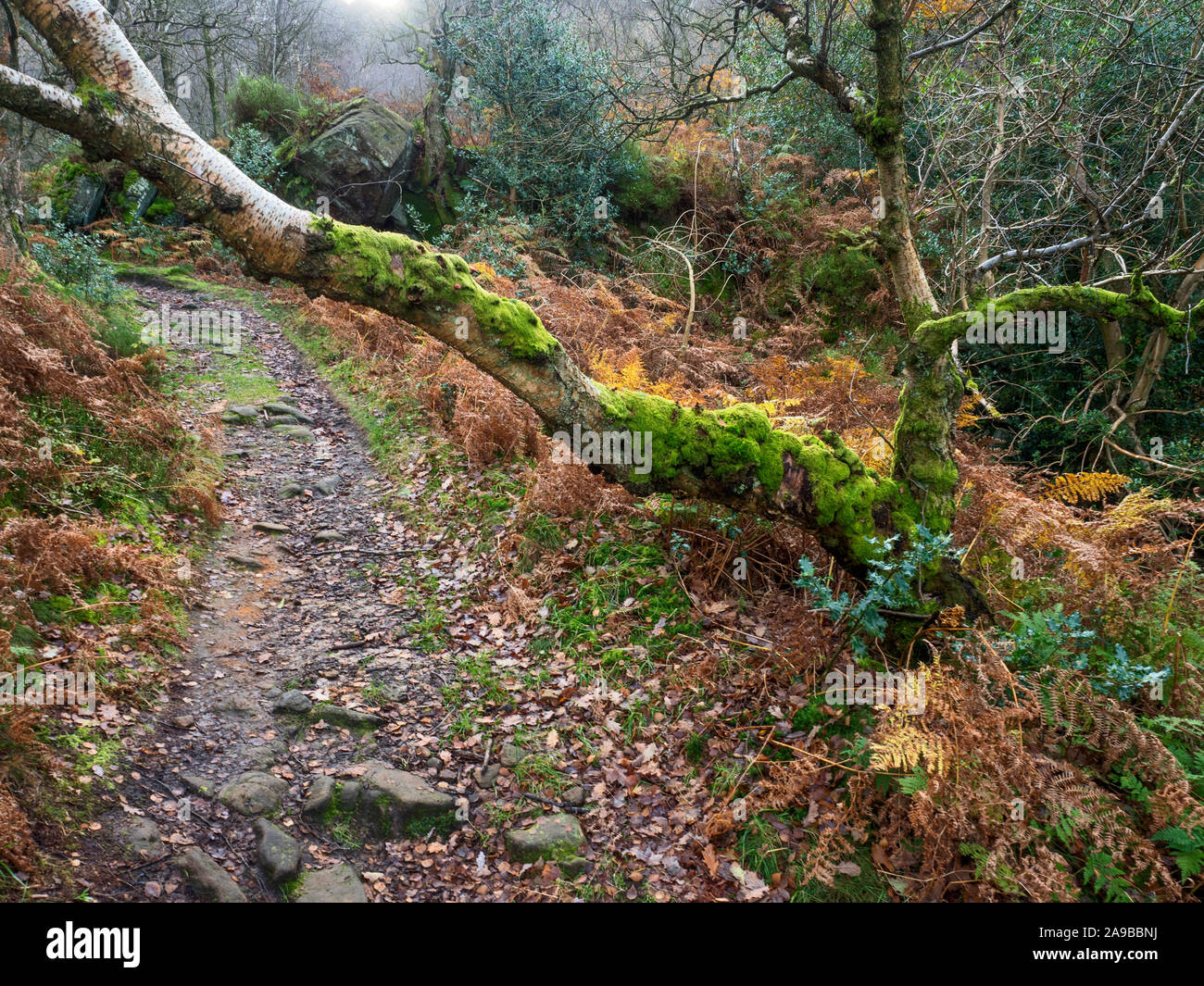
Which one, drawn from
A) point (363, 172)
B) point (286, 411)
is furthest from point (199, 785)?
point (363, 172)

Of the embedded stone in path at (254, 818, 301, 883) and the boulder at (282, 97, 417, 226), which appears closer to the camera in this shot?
the embedded stone in path at (254, 818, 301, 883)

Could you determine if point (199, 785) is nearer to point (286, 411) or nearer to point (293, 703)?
point (293, 703)

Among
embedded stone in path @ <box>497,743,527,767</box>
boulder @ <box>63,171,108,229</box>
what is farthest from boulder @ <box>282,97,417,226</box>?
embedded stone in path @ <box>497,743,527,767</box>

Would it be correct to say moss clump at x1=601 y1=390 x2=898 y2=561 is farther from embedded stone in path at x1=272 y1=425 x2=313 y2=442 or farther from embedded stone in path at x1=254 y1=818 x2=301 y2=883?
embedded stone in path at x1=272 y1=425 x2=313 y2=442

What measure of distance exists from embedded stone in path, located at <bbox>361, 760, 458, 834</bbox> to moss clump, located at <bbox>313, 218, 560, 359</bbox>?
9.32 ft

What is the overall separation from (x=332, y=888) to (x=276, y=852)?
37 cm

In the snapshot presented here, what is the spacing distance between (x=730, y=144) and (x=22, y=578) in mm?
12718

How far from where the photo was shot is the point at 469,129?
50.0ft

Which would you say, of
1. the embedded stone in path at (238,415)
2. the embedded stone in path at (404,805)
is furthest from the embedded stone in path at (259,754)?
the embedded stone in path at (238,415)

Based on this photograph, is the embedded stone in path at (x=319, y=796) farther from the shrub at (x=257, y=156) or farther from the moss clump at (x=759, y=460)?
the shrub at (x=257, y=156)

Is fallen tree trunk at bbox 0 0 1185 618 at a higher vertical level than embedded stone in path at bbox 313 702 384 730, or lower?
higher

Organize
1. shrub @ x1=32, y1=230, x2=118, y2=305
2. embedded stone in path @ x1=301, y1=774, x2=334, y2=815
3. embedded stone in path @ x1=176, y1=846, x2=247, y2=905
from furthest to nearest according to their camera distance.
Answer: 1. shrub @ x1=32, y1=230, x2=118, y2=305
2. embedded stone in path @ x1=301, y1=774, x2=334, y2=815
3. embedded stone in path @ x1=176, y1=846, x2=247, y2=905

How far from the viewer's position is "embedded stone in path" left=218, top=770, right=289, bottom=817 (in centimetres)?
405

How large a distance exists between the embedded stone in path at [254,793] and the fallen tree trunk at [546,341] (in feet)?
9.37
